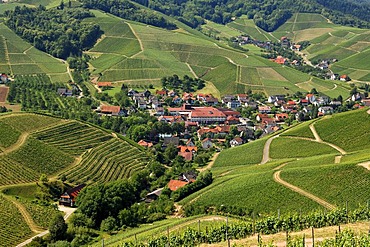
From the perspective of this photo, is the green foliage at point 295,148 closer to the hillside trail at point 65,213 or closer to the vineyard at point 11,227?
the hillside trail at point 65,213

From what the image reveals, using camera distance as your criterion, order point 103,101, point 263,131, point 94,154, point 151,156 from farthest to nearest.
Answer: point 103,101
point 263,131
point 151,156
point 94,154

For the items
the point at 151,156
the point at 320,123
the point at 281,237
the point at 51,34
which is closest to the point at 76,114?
the point at 151,156

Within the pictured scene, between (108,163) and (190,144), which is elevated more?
(108,163)

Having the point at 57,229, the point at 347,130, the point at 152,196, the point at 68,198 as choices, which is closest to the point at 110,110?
the point at 152,196

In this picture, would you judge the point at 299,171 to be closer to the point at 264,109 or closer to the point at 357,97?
the point at 264,109

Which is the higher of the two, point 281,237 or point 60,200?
point 281,237

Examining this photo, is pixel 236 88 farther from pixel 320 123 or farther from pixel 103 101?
pixel 320 123

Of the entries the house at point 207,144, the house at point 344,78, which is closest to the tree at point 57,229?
the house at point 207,144
